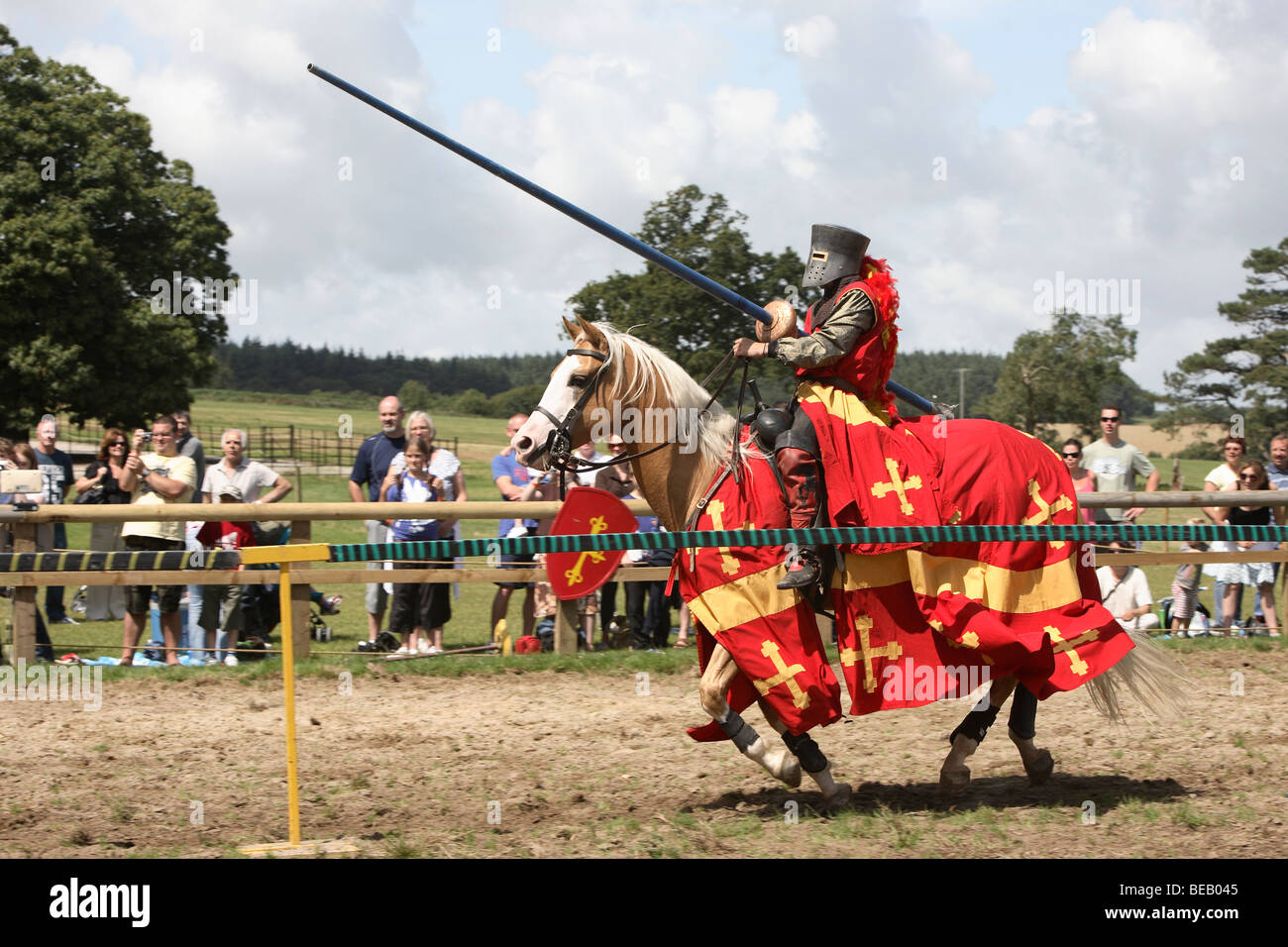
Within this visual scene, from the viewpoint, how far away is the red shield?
5.61 meters

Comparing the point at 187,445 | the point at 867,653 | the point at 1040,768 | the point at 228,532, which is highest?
the point at 187,445

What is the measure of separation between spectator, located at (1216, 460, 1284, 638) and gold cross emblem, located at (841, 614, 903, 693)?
5466 millimetres

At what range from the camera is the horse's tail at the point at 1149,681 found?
17.0 ft

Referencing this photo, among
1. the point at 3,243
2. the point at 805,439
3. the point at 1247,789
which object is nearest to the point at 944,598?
the point at 805,439

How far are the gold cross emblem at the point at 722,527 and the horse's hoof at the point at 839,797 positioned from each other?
3.36 feet

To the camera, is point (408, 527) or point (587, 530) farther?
point (408, 527)

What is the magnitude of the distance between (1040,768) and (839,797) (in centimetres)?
100

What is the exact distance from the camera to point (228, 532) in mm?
8695

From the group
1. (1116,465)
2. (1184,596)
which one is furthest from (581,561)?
(1184,596)

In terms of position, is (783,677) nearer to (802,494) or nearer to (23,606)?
(802,494)
